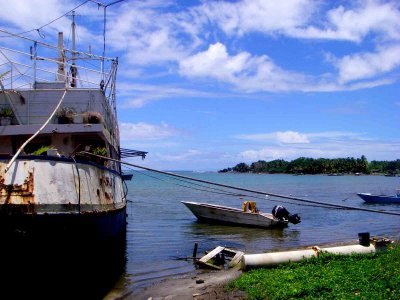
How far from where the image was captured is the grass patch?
880 cm

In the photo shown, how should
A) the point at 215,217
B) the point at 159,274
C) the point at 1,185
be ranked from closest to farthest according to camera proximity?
the point at 1,185
the point at 159,274
the point at 215,217

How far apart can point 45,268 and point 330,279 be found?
247 inches

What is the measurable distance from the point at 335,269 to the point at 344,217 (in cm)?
2489

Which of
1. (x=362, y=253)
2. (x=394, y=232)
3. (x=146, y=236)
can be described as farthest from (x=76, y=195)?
(x=394, y=232)

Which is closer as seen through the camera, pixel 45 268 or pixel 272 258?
pixel 45 268

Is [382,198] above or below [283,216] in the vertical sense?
below

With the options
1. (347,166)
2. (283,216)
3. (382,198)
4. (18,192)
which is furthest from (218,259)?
(347,166)

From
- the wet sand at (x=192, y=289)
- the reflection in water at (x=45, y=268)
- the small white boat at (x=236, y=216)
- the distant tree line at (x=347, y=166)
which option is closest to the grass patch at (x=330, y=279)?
the wet sand at (x=192, y=289)

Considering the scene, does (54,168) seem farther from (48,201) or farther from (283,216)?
(283,216)

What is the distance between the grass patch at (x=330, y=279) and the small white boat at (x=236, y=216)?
12.5 meters

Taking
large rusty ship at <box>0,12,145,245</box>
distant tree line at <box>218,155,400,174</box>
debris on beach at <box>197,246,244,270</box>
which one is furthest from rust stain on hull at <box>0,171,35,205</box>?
distant tree line at <box>218,155,400,174</box>

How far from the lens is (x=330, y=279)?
9586mm

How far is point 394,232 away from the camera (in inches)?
973

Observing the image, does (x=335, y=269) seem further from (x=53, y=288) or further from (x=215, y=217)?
(x=215, y=217)
